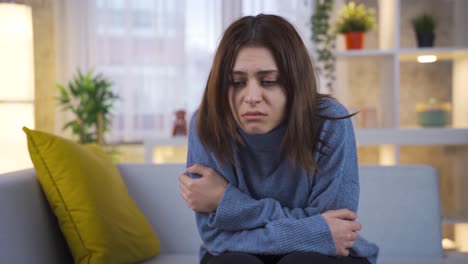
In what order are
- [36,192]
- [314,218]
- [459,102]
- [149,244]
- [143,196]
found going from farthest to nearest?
1. [459,102]
2. [143,196]
3. [149,244]
4. [36,192]
5. [314,218]

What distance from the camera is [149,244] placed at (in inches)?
68.0

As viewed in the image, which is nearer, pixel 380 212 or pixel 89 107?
pixel 380 212

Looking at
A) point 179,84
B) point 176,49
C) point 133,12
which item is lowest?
point 179,84

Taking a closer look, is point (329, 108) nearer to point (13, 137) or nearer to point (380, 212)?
point (380, 212)

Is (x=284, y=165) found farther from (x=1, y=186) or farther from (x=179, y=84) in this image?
(x=179, y=84)

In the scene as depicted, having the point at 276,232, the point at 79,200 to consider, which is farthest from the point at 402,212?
the point at 79,200

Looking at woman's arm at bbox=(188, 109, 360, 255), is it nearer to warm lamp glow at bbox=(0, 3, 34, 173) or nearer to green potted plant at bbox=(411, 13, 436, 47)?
warm lamp glow at bbox=(0, 3, 34, 173)

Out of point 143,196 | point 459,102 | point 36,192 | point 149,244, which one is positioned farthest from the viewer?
point 459,102

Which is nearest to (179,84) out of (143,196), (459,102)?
(459,102)

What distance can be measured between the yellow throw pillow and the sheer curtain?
266 cm

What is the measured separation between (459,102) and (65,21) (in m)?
2.91

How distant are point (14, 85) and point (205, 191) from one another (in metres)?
1.95

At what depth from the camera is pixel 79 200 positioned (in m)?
1.52

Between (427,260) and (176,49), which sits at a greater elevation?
(176,49)
